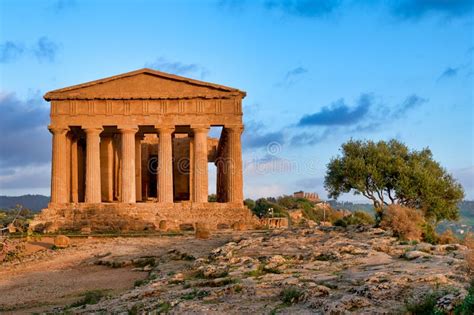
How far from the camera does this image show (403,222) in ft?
80.7

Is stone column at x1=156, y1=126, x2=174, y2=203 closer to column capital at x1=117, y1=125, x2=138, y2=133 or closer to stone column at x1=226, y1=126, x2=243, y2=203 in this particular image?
column capital at x1=117, y1=125, x2=138, y2=133

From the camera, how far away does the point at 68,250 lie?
28984mm

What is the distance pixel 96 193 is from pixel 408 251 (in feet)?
101

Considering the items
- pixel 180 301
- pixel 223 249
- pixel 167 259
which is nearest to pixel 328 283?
pixel 180 301

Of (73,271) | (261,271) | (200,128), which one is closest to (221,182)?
(200,128)

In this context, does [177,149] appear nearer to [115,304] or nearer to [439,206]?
[439,206]

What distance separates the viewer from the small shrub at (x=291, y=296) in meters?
10.9

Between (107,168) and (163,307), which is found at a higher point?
(107,168)

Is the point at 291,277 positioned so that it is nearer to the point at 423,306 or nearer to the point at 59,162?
the point at 423,306

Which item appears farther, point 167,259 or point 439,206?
point 439,206

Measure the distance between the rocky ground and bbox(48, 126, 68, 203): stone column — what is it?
18321 millimetres

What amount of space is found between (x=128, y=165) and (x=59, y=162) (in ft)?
16.2

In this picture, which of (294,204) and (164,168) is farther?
(294,204)

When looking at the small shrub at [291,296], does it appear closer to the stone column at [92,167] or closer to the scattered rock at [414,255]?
the scattered rock at [414,255]
